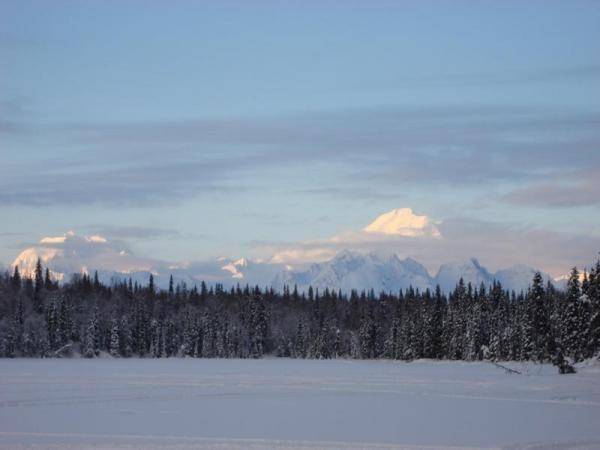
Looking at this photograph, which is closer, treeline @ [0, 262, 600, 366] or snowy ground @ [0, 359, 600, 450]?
snowy ground @ [0, 359, 600, 450]

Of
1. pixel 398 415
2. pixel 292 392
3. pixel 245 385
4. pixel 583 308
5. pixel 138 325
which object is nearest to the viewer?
pixel 398 415

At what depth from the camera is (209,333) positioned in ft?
607

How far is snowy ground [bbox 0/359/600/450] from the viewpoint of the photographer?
1344 inches

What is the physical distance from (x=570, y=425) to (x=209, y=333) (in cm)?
14932

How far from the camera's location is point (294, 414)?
43906 millimetres

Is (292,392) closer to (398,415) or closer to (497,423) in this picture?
(398,415)

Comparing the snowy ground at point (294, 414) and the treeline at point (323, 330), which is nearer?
the snowy ground at point (294, 414)

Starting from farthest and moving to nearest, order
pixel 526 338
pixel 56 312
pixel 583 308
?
1. pixel 56 312
2. pixel 526 338
3. pixel 583 308

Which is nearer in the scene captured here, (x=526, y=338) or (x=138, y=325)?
(x=526, y=338)

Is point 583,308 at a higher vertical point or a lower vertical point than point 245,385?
higher

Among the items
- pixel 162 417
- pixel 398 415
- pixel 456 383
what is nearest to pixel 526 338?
pixel 456 383

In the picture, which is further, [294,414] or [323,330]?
[323,330]

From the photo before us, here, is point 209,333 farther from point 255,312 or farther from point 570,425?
point 570,425

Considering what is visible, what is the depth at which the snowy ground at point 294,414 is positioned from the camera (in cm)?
3412
